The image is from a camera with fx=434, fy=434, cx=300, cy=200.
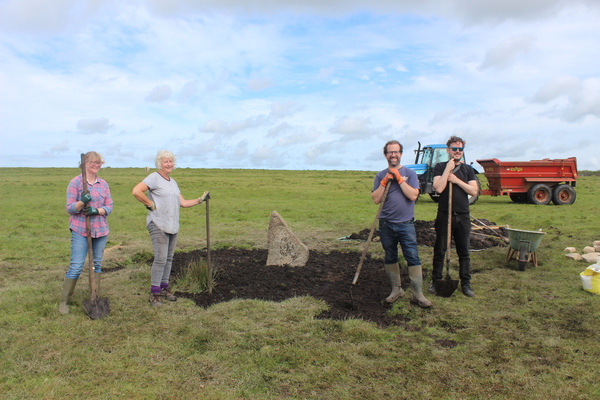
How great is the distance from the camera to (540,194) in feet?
62.5

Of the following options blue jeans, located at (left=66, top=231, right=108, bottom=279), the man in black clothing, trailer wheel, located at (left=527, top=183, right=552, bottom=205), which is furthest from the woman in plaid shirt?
trailer wheel, located at (left=527, top=183, right=552, bottom=205)

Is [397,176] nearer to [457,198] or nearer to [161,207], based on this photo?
[457,198]

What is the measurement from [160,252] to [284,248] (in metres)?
2.69

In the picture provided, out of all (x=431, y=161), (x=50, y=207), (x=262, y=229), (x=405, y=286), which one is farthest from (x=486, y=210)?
(x=50, y=207)

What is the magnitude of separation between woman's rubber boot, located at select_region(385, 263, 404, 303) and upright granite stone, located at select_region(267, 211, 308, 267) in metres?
2.24

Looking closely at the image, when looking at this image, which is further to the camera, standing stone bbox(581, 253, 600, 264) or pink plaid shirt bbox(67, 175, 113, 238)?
standing stone bbox(581, 253, 600, 264)

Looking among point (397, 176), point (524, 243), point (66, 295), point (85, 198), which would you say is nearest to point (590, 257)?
point (524, 243)

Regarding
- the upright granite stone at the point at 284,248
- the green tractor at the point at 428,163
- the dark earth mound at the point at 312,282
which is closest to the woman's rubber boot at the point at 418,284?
the dark earth mound at the point at 312,282

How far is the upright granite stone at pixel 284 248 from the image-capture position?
7.58 m

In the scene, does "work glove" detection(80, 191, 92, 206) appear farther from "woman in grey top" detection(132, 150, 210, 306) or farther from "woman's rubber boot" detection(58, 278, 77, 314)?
"woman's rubber boot" detection(58, 278, 77, 314)

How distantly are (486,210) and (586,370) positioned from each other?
14.6 metres

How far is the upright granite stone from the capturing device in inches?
298

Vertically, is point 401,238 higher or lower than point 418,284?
higher

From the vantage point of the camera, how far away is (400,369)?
386cm
